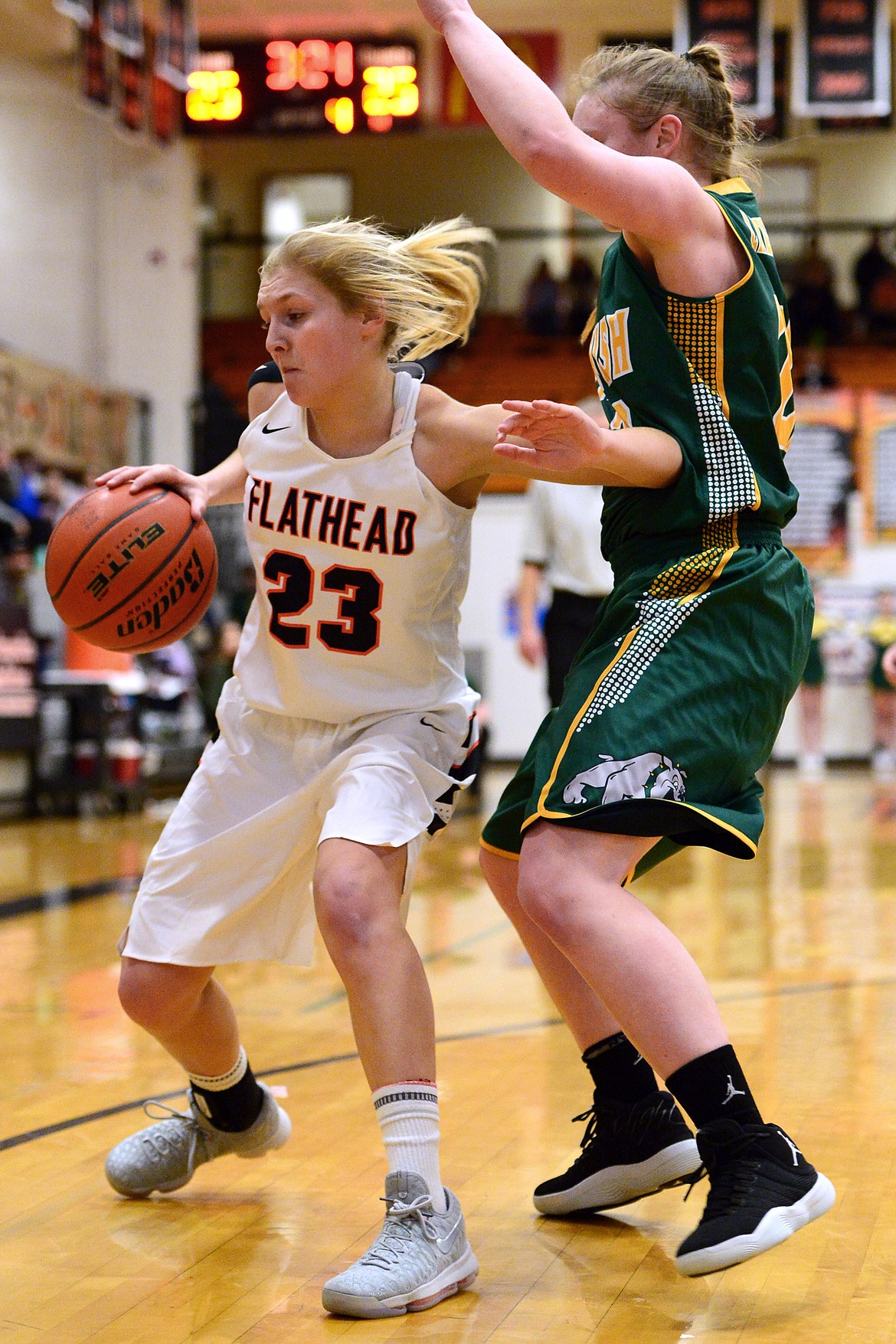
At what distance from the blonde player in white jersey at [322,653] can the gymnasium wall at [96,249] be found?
1205 cm

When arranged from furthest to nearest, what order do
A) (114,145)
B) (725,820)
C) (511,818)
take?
(114,145)
(511,818)
(725,820)

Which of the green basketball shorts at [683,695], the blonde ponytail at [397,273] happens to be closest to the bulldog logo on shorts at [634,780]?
the green basketball shorts at [683,695]

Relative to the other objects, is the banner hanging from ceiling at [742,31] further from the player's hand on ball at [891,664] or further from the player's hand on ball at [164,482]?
the player's hand on ball at [164,482]

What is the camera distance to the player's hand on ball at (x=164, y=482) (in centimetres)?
253

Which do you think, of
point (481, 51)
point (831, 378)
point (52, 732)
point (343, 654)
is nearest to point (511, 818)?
point (343, 654)

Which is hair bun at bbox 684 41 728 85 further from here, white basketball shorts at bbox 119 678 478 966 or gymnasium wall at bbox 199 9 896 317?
gymnasium wall at bbox 199 9 896 317

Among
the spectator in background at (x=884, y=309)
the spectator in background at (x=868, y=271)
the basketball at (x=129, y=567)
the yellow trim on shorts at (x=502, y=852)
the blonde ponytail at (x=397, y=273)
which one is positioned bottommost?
the yellow trim on shorts at (x=502, y=852)

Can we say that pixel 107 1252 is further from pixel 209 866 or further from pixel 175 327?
pixel 175 327

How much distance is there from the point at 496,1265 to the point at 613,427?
121cm

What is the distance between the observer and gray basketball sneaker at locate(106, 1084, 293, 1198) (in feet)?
8.09

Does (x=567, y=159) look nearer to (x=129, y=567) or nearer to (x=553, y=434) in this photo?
A: (x=553, y=434)

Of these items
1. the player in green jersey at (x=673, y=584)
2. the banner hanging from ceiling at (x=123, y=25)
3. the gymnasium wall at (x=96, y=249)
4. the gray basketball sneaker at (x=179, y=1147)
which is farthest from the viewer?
the gymnasium wall at (x=96, y=249)

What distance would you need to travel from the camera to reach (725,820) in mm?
2020

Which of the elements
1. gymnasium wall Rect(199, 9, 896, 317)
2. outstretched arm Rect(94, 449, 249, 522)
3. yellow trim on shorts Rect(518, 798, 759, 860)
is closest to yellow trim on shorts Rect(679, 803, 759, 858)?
yellow trim on shorts Rect(518, 798, 759, 860)
